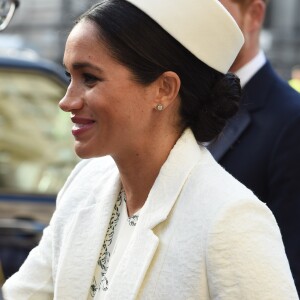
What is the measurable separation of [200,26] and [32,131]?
3.51m

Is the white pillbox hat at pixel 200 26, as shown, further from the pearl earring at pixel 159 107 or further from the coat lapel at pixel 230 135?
the coat lapel at pixel 230 135

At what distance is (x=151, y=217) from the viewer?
→ 2316 millimetres

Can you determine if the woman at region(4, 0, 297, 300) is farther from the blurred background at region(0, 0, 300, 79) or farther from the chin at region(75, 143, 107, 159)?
the blurred background at region(0, 0, 300, 79)

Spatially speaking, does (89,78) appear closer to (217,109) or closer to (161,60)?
(161,60)

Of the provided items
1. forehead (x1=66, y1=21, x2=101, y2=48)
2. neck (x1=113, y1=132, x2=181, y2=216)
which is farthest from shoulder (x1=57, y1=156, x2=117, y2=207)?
forehead (x1=66, y1=21, x2=101, y2=48)

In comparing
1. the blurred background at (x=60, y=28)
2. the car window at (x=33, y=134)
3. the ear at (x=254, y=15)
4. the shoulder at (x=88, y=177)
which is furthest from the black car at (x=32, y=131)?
the blurred background at (x=60, y=28)

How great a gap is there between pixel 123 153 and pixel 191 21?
34 centimetres

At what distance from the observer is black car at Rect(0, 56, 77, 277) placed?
574 cm

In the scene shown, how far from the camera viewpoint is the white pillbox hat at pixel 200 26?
2.31 meters

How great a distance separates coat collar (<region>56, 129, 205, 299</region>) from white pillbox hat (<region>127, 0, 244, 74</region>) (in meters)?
0.20

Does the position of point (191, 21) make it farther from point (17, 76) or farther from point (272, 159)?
point (17, 76)

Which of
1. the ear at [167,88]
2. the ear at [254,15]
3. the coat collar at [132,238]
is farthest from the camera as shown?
the ear at [254,15]

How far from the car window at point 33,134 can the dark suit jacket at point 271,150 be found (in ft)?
8.80

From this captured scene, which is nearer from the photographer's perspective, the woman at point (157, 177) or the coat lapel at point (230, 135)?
the woman at point (157, 177)
